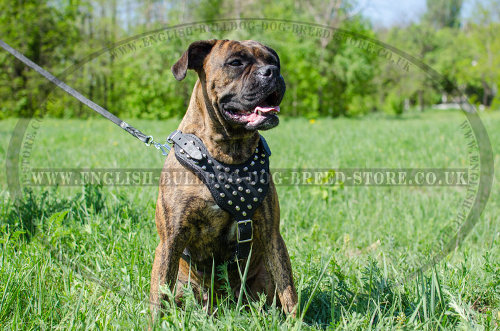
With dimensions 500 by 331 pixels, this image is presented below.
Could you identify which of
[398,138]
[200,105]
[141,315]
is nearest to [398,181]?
[398,138]

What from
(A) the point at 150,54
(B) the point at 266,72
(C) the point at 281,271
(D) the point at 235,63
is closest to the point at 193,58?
(D) the point at 235,63

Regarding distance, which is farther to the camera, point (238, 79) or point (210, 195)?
point (238, 79)

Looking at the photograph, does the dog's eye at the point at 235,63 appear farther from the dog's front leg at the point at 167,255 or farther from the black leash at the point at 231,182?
the dog's front leg at the point at 167,255

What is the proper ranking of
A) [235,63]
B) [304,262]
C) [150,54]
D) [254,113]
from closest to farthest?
[254,113]
[235,63]
[304,262]
[150,54]

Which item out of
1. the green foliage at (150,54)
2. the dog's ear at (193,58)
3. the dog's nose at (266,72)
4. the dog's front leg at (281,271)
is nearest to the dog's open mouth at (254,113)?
the dog's nose at (266,72)

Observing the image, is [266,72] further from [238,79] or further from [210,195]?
[210,195]

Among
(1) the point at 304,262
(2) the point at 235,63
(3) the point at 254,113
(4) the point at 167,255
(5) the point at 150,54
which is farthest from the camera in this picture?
(5) the point at 150,54

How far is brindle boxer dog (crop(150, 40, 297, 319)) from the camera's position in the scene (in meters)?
2.21

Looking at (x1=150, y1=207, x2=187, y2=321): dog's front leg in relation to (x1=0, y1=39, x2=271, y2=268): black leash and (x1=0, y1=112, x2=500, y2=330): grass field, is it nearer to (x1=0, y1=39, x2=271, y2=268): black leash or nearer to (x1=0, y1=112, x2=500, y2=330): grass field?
(x1=0, y1=112, x2=500, y2=330): grass field

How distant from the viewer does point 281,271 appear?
7.43ft

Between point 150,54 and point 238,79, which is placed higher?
point 150,54

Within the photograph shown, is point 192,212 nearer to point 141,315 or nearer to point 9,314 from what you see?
point 141,315

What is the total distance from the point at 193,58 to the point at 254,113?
1.88ft

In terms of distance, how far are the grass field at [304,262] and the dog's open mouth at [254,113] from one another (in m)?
0.85
